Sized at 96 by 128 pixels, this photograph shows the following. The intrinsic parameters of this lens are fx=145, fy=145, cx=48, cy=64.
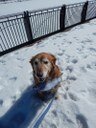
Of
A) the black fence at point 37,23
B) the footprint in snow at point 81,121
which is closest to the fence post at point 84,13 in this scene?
the black fence at point 37,23

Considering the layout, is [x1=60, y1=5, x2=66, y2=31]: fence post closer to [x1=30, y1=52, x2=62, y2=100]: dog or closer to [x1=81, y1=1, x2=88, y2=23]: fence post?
[x1=81, y1=1, x2=88, y2=23]: fence post

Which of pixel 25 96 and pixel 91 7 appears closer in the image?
pixel 25 96

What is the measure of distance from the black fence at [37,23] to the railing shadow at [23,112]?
320cm

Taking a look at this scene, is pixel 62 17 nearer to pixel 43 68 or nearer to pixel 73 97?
pixel 73 97

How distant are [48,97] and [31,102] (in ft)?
1.28

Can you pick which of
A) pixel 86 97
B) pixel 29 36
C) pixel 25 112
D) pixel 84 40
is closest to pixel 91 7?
pixel 84 40

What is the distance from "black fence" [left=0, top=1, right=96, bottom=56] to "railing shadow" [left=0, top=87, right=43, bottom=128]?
3.20 metres

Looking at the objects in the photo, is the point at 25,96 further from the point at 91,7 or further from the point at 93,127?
the point at 91,7

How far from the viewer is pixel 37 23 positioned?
7586 millimetres

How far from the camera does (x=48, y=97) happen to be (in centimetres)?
320

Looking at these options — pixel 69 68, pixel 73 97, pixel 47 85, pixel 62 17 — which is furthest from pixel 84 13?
pixel 47 85

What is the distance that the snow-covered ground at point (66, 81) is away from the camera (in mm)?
2697

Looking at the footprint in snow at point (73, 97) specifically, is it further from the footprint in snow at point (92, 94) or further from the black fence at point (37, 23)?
the black fence at point (37, 23)

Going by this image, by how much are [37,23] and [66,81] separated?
4833 millimetres
